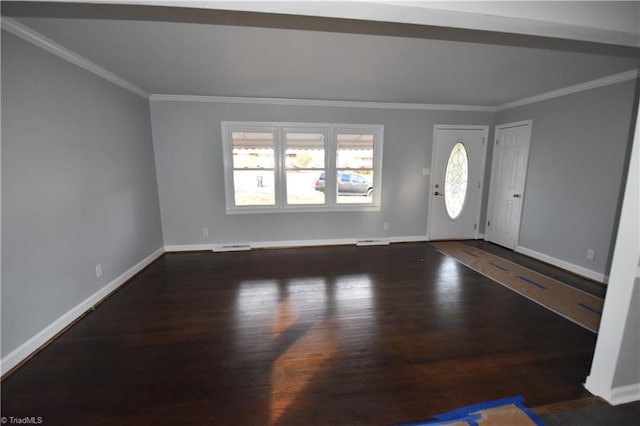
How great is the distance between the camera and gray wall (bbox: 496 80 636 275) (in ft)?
10.1

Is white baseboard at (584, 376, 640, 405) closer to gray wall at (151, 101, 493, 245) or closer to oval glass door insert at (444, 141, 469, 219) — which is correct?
gray wall at (151, 101, 493, 245)

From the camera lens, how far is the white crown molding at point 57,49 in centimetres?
190

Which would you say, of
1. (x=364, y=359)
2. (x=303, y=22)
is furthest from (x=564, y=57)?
(x=364, y=359)

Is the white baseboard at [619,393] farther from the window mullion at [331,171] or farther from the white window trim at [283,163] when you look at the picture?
the window mullion at [331,171]

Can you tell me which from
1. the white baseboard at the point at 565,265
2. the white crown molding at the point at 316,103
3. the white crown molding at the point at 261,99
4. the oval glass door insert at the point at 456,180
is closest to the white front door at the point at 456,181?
the oval glass door insert at the point at 456,180

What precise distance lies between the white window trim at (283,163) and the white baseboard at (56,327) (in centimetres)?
185

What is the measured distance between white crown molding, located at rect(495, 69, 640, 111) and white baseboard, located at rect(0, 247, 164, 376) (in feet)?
20.7

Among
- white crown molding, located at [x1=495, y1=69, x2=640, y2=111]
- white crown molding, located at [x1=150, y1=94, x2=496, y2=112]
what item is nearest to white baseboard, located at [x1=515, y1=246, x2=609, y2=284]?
white crown molding, located at [x1=495, y1=69, x2=640, y2=111]

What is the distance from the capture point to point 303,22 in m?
1.95

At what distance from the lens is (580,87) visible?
11.1 ft

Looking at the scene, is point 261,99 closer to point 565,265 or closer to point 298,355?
point 298,355

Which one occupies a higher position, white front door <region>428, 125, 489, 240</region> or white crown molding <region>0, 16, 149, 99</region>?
white crown molding <region>0, 16, 149, 99</region>

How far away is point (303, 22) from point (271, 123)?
242 cm

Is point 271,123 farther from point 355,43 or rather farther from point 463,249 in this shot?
point 463,249
